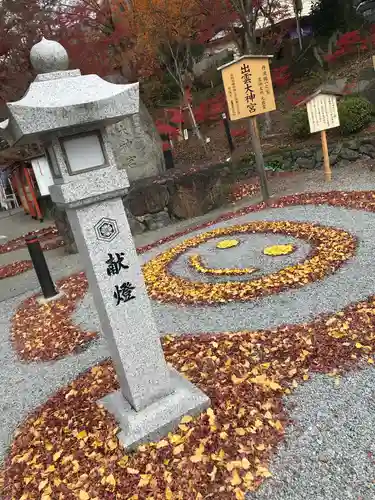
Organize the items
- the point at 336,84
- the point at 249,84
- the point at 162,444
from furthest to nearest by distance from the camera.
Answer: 1. the point at 336,84
2. the point at 249,84
3. the point at 162,444

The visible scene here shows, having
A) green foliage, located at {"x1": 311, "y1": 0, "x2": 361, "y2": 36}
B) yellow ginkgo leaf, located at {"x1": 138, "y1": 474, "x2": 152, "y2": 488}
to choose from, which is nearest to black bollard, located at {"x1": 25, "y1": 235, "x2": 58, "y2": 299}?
yellow ginkgo leaf, located at {"x1": 138, "y1": 474, "x2": 152, "y2": 488}

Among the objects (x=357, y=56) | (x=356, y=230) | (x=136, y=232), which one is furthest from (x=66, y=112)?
(x=357, y=56)

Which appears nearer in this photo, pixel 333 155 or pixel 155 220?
pixel 155 220

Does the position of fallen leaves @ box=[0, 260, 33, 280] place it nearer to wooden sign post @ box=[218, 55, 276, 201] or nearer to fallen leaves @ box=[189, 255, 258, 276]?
fallen leaves @ box=[189, 255, 258, 276]

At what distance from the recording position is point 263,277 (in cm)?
635

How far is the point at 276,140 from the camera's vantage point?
1656 centimetres

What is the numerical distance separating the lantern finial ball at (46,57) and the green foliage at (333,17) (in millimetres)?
24002

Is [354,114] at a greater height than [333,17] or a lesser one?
lesser

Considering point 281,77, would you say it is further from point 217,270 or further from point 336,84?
point 217,270

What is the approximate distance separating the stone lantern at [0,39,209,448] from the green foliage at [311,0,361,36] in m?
24.1

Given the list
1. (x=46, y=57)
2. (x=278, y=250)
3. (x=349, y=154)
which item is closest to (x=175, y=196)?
(x=278, y=250)

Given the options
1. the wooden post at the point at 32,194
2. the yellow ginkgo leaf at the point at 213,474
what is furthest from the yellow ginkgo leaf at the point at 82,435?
the wooden post at the point at 32,194

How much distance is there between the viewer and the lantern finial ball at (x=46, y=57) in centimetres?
307

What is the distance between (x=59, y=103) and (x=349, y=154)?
493 inches
